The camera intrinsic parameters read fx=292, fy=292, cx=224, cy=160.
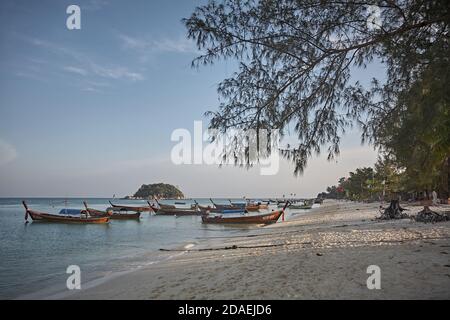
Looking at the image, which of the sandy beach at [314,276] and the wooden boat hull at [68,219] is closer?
the sandy beach at [314,276]

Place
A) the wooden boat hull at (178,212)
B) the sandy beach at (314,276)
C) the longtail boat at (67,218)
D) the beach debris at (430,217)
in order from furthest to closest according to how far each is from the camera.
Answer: the wooden boat hull at (178,212)
the longtail boat at (67,218)
the beach debris at (430,217)
the sandy beach at (314,276)

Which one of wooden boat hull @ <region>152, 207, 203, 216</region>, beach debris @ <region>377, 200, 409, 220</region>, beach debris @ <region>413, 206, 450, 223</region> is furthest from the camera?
wooden boat hull @ <region>152, 207, 203, 216</region>

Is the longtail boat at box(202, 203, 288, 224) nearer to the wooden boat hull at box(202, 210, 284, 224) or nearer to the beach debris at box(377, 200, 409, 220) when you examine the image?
the wooden boat hull at box(202, 210, 284, 224)

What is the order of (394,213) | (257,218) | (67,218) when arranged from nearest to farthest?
(394,213) < (257,218) < (67,218)

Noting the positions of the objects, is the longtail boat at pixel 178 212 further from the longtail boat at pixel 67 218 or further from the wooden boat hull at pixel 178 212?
the longtail boat at pixel 67 218

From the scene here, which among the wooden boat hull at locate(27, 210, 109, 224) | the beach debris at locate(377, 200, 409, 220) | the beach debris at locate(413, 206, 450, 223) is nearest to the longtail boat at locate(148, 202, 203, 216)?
the wooden boat hull at locate(27, 210, 109, 224)

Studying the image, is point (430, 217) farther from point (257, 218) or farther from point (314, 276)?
point (257, 218)

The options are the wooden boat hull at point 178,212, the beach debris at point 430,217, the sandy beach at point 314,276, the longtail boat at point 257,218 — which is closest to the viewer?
the sandy beach at point 314,276

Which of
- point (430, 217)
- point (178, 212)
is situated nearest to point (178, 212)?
point (178, 212)

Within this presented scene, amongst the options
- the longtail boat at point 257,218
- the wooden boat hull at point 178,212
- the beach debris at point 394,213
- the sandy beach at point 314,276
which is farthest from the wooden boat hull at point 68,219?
the beach debris at point 394,213

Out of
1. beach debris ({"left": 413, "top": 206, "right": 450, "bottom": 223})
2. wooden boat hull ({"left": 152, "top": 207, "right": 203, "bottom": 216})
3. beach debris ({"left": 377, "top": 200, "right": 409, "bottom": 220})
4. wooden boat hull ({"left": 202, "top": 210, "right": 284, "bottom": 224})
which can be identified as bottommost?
wooden boat hull ({"left": 152, "top": 207, "right": 203, "bottom": 216})

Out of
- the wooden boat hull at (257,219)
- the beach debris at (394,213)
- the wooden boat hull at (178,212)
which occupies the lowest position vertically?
the wooden boat hull at (178,212)

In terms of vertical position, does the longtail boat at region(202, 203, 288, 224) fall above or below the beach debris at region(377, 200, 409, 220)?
below
